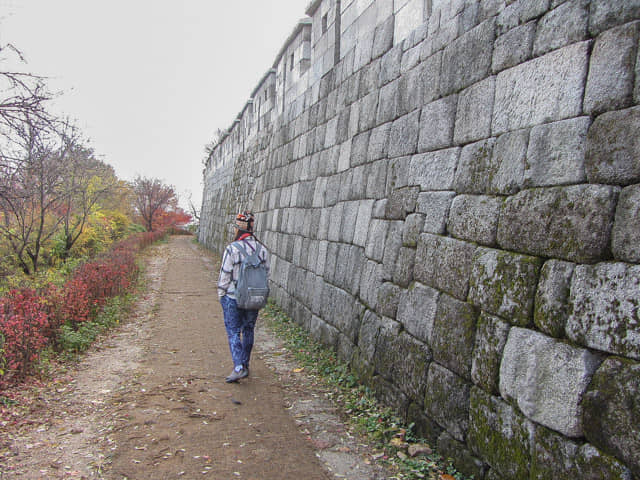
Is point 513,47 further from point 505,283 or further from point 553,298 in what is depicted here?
point 553,298

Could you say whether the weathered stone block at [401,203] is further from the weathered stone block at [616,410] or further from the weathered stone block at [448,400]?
the weathered stone block at [616,410]

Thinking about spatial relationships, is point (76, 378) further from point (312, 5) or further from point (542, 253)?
point (312, 5)

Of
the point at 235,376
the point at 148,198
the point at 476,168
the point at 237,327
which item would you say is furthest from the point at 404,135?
the point at 148,198

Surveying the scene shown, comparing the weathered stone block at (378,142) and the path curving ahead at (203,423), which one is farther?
the weathered stone block at (378,142)

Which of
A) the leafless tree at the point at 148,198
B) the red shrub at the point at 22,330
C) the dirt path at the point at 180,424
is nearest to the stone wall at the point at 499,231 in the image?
the dirt path at the point at 180,424

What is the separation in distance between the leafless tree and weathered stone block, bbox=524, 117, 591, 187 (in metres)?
33.1

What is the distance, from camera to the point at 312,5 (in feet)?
26.5

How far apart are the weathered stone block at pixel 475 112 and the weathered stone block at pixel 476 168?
82 mm

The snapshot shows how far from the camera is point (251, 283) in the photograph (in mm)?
5188

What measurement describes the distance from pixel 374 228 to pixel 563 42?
2.73m

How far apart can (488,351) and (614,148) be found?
1.36 metres

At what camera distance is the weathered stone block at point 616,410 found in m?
2.09

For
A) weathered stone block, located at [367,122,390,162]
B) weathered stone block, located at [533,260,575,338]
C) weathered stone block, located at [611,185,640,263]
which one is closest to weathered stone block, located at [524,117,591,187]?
weathered stone block, located at [611,185,640,263]

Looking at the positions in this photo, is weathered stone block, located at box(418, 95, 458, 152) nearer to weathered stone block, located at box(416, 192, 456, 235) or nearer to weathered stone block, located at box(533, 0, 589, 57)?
weathered stone block, located at box(416, 192, 456, 235)
